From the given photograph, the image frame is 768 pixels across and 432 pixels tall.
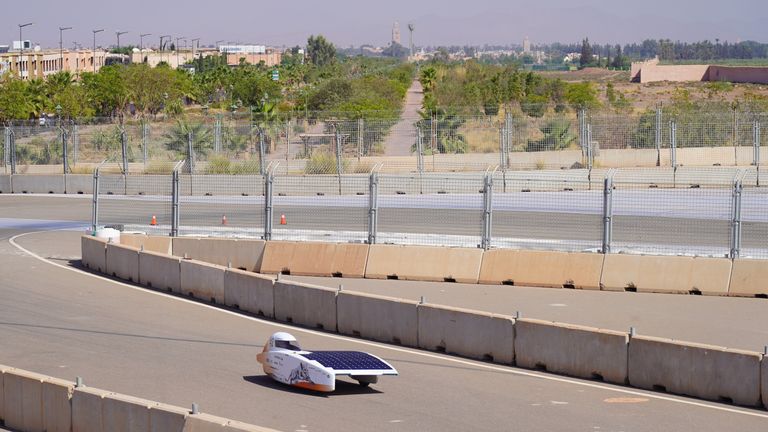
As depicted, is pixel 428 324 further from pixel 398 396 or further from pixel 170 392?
pixel 170 392

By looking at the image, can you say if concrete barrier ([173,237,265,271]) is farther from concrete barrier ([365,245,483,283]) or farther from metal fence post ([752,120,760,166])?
metal fence post ([752,120,760,166])

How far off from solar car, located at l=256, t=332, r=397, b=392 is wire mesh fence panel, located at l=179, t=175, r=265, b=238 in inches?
464

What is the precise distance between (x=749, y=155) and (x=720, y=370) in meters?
30.2

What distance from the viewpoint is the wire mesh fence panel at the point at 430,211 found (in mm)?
24391

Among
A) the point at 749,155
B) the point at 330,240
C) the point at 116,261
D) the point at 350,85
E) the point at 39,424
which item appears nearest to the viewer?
the point at 39,424

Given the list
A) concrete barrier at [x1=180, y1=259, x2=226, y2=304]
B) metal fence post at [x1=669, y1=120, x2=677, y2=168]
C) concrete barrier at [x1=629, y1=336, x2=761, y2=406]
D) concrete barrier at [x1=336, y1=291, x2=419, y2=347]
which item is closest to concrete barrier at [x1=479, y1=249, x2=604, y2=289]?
concrete barrier at [x1=180, y1=259, x2=226, y2=304]

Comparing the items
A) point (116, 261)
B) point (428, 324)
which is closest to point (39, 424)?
point (428, 324)

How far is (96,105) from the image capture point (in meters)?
92.8

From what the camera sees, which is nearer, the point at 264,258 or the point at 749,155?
the point at 264,258

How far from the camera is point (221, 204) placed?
3488cm

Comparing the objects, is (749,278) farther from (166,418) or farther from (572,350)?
(166,418)

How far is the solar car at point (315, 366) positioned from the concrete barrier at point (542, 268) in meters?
8.31

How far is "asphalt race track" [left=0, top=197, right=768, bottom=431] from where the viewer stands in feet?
40.7

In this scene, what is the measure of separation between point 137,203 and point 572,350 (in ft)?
71.7
